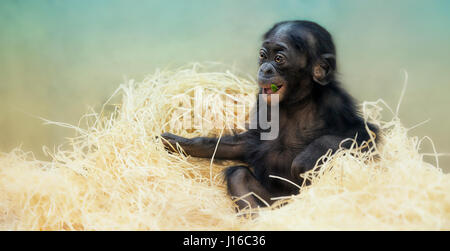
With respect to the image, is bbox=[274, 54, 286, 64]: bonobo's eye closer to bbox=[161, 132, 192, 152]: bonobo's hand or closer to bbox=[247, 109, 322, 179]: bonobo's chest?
bbox=[247, 109, 322, 179]: bonobo's chest

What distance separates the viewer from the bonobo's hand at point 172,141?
2740 mm

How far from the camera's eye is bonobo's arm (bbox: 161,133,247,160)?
2730mm

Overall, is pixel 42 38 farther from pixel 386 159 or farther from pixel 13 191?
pixel 386 159

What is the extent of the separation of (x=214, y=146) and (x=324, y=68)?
0.79 m

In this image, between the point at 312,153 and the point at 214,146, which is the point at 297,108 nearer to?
the point at 312,153

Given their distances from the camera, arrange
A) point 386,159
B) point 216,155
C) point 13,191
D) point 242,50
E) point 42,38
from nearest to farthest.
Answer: point 386,159 < point 13,191 < point 216,155 < point 42,38 < point 242,50

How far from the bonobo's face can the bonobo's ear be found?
0.06 meters

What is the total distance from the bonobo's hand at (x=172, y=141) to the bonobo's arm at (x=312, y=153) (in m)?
0.73

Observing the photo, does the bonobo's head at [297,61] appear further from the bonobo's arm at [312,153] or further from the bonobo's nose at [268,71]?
the bonobo's arm at [312,153]

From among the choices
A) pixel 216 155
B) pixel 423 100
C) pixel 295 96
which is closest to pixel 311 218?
pixel 295 96

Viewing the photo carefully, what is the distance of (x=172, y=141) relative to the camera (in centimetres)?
275

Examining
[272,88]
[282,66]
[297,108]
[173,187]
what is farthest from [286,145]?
[173,187]
